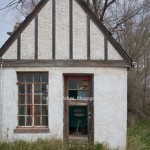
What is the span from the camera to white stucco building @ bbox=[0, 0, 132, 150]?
10141 mm

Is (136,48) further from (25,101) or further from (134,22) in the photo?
(25,101)

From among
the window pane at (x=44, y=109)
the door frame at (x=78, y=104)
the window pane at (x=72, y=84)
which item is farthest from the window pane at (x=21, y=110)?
the window pane at (x=72, y=84)

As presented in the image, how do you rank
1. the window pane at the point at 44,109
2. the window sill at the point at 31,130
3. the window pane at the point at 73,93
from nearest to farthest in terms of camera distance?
1. the window sill at the point at 31,130
2. the window pane at the point at 44,109
3. the window pane at the point at 73,93

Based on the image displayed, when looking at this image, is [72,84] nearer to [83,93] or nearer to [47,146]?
[83,93]

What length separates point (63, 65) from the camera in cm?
1012

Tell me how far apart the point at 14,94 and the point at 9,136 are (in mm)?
1373

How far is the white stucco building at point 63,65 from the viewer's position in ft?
33.3

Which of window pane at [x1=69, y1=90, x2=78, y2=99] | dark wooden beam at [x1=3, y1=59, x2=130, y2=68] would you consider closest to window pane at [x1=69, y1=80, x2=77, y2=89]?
window pane at [x1=69, y1=90, x2=78, y2=99]

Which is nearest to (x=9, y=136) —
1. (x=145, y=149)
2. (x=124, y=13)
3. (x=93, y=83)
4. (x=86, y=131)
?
(x=86, y=131)

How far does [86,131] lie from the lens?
10.6 metres

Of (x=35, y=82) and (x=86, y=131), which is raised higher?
(x=35, y=82)

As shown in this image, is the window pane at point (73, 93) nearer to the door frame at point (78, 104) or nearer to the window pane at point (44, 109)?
the door frame at point (78, 104)

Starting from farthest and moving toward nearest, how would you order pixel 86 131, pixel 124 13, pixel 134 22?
1. pixel 134 22
2. pixel 124 13
3. pixel 86 131

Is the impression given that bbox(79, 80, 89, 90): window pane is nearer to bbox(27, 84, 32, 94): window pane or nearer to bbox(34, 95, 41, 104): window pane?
bbox(34, 95, 41, 104): window pane
